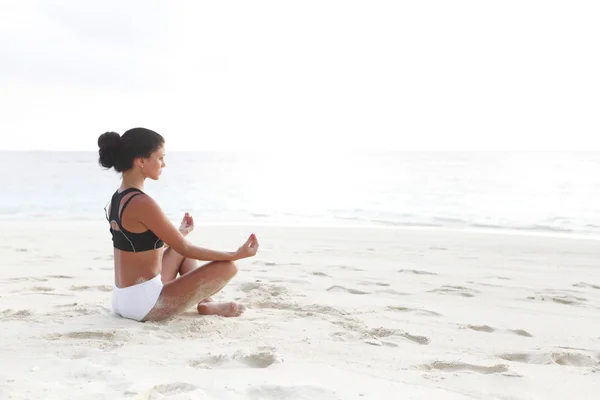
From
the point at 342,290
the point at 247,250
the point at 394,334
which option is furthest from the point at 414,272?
the point at 247,250

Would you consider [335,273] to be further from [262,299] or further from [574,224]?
[574,224]

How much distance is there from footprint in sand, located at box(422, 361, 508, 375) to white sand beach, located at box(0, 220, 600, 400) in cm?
1

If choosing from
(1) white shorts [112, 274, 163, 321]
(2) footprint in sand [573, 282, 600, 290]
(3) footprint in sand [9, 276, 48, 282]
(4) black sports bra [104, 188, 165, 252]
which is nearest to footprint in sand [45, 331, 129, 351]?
(1) white shorts [112, 274, 163, 321]

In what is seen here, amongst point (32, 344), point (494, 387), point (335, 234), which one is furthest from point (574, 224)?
point (32, 344)

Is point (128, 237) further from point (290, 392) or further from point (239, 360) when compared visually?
point (290, 392)

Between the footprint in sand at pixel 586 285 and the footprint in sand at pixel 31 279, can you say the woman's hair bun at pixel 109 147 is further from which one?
the footprint in sand at pixel 586 285

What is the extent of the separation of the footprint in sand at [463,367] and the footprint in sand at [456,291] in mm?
1984

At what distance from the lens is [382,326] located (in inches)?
145

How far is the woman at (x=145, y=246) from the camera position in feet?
11.3

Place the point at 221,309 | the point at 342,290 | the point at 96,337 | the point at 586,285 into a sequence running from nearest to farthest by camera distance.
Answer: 1. the point at 96,337
2. the point at 221,309
3. the point at 342,290
4. the point at 586,285

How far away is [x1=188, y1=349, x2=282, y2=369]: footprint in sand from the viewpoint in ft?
9.39

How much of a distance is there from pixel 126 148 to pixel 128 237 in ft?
1.78

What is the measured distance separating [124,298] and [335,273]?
8.77ft

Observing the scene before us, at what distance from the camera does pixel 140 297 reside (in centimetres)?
360
